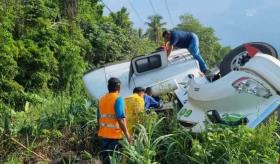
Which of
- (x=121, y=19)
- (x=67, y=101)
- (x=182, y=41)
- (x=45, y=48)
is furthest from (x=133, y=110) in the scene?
(x=121, y=19)

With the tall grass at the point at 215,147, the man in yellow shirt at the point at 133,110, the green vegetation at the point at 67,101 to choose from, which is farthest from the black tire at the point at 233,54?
the tall grass at the point at 215,147

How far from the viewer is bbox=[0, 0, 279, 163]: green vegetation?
613cm

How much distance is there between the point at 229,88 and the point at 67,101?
3.67 metres

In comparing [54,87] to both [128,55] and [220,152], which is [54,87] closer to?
[128,55]

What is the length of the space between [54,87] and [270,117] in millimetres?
15858

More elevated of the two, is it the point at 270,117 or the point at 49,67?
the point at 49,67

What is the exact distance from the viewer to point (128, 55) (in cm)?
2900

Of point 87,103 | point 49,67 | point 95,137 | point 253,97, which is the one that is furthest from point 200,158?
point 49,67

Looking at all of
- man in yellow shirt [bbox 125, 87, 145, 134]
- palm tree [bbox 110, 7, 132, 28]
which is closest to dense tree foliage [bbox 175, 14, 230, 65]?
palm tree [bbox 110, 7, 132, 28]

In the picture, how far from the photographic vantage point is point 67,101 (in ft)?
32.2

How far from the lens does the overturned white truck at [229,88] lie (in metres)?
6.68

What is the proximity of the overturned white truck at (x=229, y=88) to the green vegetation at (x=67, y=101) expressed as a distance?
346mm

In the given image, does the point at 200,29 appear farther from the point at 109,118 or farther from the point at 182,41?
the point at 109,118

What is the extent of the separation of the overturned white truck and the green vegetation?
0.35 metres
